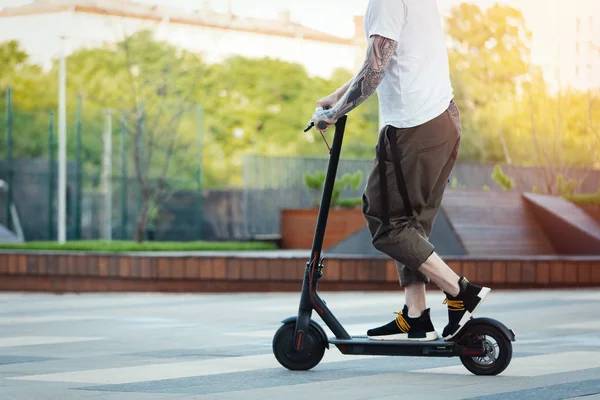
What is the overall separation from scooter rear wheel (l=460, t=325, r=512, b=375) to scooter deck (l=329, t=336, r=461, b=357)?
76 millimetres

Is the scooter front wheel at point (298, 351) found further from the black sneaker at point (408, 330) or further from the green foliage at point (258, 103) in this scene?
the green foliage at point (258, 103)

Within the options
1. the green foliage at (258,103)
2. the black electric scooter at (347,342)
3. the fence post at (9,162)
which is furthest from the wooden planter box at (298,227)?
the black electric scooter at (347,342)

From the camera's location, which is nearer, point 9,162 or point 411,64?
point 411,64

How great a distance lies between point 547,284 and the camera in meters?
11.3

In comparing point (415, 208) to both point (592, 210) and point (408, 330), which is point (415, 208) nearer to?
point (408, 330)

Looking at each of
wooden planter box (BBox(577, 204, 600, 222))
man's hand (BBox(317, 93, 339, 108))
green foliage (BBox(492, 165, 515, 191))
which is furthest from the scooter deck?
green foliage (BBox(492, 165, 515, 191))

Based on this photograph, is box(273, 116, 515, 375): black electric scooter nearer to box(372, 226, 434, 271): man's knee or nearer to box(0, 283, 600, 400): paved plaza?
box(0, 283, 600, 400): paved plaza

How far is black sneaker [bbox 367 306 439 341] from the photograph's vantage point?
16.7ft

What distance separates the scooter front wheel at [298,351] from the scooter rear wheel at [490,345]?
646mm

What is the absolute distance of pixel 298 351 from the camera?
522cm

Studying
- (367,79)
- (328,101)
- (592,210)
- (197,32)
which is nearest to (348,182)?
(592,210)

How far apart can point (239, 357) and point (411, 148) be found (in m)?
1.52

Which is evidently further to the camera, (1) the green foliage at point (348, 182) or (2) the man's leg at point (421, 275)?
(1) the green foliage at point (348, 182)

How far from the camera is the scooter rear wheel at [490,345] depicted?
4.93 meters
